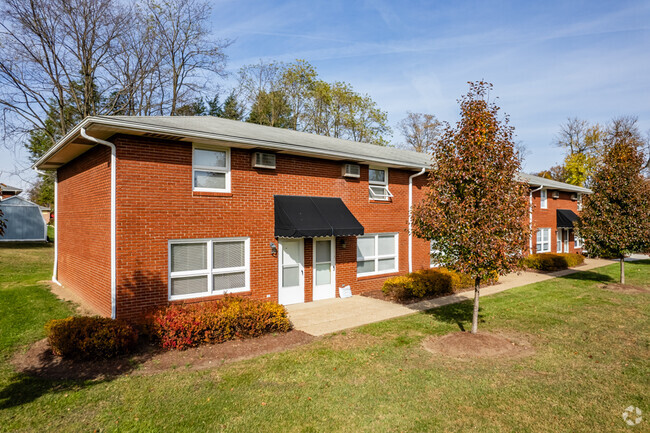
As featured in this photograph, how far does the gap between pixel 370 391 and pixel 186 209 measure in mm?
6529

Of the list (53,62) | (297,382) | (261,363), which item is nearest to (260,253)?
(261,363)

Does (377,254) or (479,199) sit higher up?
(479,199)

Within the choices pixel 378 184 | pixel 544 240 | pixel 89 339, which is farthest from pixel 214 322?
pixel 544 240

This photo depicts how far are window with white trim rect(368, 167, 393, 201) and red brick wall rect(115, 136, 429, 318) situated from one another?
113 centimetres

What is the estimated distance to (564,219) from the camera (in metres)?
24.6

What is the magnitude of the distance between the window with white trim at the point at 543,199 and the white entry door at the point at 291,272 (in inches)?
743

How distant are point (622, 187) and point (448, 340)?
11.5 metres

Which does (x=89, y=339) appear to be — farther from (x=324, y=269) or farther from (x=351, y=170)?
(x=351, y=170)

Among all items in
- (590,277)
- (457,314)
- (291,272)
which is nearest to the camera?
(457,314)

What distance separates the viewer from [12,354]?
7605 mm

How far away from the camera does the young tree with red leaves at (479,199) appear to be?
7.66 m

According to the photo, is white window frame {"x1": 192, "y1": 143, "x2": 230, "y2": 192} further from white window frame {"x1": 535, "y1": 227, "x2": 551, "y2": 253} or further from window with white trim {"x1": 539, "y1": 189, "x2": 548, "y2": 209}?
window with white trim {"x1": 539, "y1": 189, "x2": 548, "y2": 209}

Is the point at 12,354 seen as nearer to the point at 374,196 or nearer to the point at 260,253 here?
the point at 260,253

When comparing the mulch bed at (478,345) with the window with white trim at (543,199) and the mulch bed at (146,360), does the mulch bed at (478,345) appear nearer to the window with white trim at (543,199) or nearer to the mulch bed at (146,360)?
the mulch bed at (146,360)
